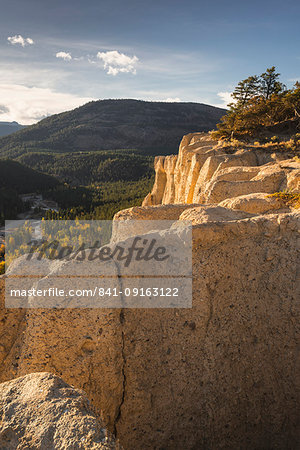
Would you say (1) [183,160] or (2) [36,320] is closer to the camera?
(2) [36,320]

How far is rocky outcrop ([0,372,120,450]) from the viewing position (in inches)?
116

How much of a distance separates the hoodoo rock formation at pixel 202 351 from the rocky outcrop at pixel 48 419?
48.3 inches

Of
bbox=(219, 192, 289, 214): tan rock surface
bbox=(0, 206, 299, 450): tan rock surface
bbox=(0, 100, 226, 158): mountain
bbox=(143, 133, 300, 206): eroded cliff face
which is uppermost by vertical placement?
bbox=(0, 100, 226, 158): mountain

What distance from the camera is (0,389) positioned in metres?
3.54

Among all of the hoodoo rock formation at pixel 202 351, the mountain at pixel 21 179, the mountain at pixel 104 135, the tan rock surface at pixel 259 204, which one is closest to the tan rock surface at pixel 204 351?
the hoodoo rock formation at pixel 202 351

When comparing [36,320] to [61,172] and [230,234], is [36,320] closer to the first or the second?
[230,234]

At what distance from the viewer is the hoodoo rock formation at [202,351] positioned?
4742 mm

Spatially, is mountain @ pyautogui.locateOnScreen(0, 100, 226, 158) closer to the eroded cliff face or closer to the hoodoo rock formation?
the eroded cliff face

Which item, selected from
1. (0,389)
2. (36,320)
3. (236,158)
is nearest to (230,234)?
(36,320)

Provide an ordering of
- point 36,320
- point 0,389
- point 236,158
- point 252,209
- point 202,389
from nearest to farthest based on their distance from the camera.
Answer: point 0,389
point 36,320
point 202,389
point 252,209
point 236,158

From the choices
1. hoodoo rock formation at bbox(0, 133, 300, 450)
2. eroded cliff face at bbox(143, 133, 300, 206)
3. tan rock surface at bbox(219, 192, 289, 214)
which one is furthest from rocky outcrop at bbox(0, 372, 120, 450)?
eroded cliff face at bbox(143, 133, 300, 206)

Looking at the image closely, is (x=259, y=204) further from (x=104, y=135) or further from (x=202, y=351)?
(x=104, y=135)

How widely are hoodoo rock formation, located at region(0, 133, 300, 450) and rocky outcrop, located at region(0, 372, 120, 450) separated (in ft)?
4.02

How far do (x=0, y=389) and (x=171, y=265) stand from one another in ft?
10.9
